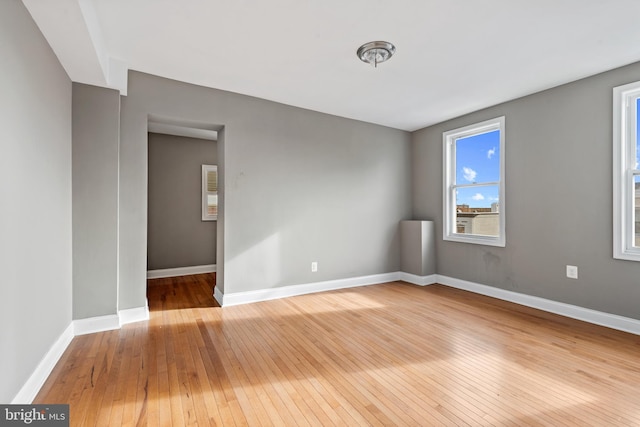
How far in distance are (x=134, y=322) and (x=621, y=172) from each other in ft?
16.2

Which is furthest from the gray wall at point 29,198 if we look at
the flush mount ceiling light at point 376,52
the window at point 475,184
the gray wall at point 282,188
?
the window at point 475,184

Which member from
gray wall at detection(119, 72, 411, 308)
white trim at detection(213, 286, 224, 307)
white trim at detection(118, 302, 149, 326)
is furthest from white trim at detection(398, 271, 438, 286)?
white trim at detection(118, 302, 149, 326)

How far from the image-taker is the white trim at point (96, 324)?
270cm

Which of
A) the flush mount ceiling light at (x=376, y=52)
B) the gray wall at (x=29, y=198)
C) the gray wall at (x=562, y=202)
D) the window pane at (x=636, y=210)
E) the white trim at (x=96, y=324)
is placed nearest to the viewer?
the gray wall at (x=29, y=198)

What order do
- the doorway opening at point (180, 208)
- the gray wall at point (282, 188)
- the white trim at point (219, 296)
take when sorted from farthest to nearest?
the doorway opening at point (180, 208) → the white trim at point (219, 296) → the gray wall at point (282, 188)

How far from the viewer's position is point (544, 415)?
165cm

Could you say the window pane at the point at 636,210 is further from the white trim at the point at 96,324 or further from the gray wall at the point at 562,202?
the white trim at the point at 96,324

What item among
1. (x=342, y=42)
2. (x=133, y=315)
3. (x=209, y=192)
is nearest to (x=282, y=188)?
(x=342, y=42)

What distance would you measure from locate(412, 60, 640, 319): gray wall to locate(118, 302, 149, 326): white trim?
4.10 metres

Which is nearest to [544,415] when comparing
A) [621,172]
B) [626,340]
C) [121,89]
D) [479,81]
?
[626,340]

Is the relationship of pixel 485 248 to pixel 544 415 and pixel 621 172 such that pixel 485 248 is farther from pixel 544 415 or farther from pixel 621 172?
pixel 544 415

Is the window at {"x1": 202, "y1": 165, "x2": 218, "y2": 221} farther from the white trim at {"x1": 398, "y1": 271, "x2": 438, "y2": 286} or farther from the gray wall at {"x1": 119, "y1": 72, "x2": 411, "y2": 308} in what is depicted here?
the white trim at {"x1": 398, "y1": 271, "x2": 438, "y2": 286}

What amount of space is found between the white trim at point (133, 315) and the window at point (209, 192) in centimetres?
258

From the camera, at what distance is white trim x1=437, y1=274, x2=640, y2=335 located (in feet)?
9.19
